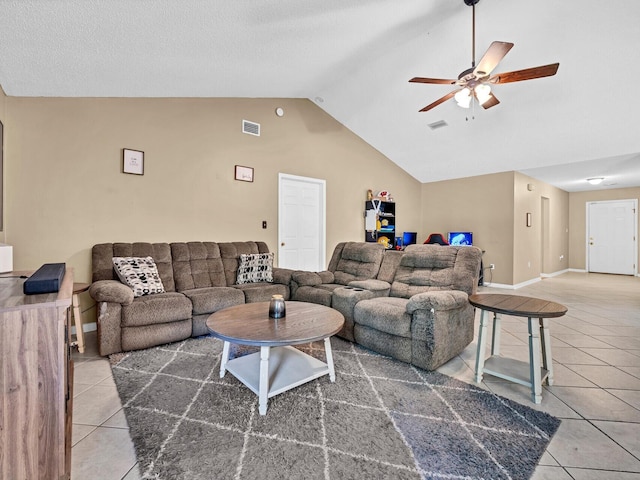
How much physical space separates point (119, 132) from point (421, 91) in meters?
3.80

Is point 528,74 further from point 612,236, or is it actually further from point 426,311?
point 612,236

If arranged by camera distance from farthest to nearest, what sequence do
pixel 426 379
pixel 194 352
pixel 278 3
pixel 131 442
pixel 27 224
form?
pixel 27 224, pixel 194 352, pixel 278 3, pixel 426 379, pixel 131 442

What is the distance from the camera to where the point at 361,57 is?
352 centimetres

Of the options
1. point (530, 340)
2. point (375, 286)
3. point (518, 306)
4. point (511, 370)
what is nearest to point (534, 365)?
point (530, 340)

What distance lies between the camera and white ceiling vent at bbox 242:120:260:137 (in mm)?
4281

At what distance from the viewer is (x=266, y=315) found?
2.18 metres

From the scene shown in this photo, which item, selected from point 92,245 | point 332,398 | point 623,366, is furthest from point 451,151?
point 92,245

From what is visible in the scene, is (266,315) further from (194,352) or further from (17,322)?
(17,322)

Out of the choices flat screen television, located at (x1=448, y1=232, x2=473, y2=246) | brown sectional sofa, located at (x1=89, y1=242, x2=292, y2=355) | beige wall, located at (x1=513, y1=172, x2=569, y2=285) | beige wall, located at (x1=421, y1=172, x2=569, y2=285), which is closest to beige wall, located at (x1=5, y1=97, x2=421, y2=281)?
brown sectional sofa, located at (x1=89, y1=242, x2=292, y2=355)

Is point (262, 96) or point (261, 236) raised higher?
point (262, 96)

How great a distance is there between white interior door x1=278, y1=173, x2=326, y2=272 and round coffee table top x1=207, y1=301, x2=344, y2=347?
8.15ft

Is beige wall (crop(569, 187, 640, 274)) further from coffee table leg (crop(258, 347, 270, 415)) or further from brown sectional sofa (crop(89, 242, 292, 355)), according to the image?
coffee table leg (crop(258, 347, 270, 415))

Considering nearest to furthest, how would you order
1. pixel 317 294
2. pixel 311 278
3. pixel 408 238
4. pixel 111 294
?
pixel 111 294 → pixel 317 294 → pixel 311 278 → pixel 408 238

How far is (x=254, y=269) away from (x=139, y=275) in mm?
1260
